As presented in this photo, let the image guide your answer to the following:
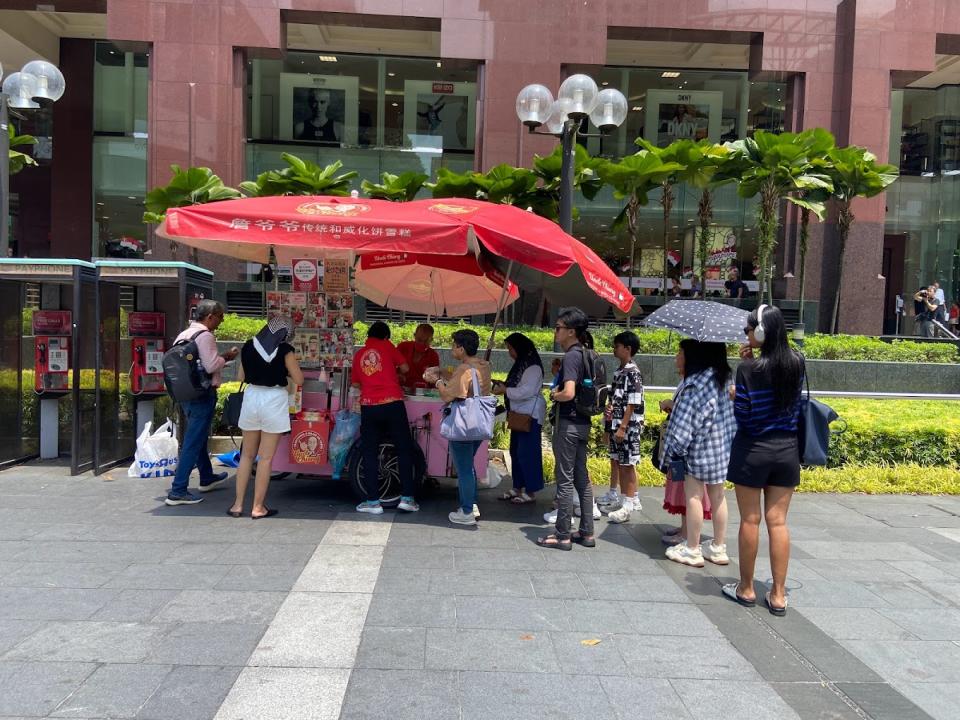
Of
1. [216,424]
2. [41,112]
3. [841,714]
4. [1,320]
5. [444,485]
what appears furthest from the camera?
[41,112]

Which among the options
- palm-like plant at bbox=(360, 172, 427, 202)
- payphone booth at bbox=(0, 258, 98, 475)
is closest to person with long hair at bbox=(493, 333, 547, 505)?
payphone booth at bbox=(0, 258, 98, 475)

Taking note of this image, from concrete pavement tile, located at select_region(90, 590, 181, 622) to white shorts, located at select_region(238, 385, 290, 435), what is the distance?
1.90m

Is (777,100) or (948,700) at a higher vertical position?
(777,100)

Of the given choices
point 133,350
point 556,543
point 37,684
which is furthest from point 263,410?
point 133,350

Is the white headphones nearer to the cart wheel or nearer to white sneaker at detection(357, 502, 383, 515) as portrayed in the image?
the cart wheel

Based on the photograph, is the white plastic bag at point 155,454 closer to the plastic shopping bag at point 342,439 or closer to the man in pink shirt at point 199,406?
the man in pink shirt at point 199,406

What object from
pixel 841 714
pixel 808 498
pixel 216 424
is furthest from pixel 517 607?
pixel 216 424

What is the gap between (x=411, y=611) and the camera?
4766 mm

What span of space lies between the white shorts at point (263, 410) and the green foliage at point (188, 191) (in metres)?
10.5

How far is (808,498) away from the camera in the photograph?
8.45 meters

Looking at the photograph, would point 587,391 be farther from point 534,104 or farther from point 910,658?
point 534,104

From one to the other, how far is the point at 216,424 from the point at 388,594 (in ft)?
18.0

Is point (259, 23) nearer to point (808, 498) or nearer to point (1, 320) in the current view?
point (1, 320)

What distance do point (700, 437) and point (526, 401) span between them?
1.71 meters
